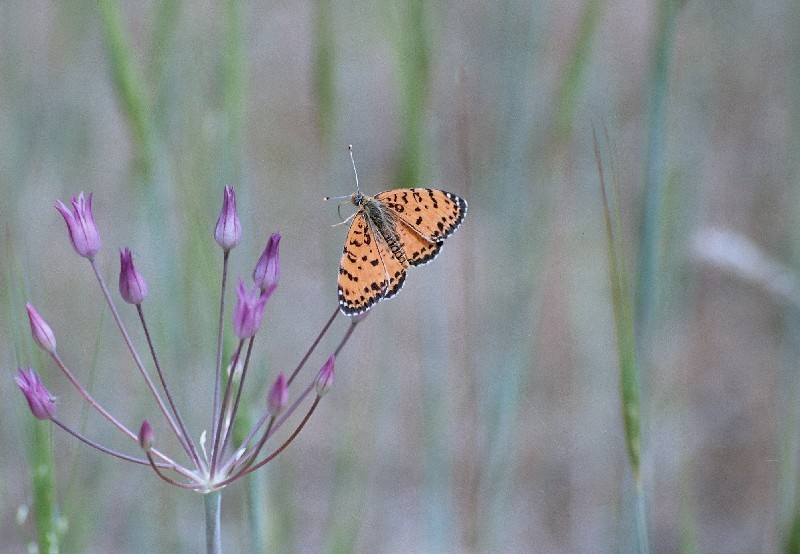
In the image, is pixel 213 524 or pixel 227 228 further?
pixel 227 228

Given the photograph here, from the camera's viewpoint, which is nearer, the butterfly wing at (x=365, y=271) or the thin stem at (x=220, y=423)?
the thin stem at (x=220, y=423)

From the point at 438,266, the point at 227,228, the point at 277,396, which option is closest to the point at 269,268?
the point at 227,228

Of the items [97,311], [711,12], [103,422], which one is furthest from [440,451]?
[97,311]

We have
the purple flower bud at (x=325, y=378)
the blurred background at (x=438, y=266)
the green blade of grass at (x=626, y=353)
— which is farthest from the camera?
the blurred background at (x=438, y=266)

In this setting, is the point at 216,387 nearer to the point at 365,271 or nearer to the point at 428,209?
the point at 365,271

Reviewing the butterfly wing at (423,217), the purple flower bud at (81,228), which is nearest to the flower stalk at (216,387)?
the purple flower bud at (81,228)

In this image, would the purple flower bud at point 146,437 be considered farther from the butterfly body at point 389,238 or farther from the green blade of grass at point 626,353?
the green blade of grass at point 626,353
